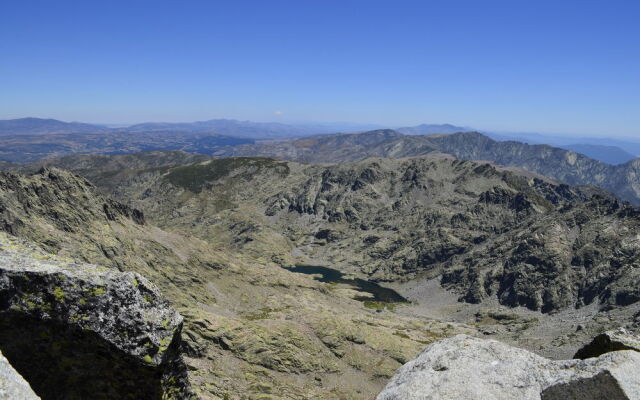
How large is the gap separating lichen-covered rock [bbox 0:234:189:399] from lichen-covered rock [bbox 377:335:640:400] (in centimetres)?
1188

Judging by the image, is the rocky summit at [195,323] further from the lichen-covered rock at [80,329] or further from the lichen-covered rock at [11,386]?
the lichen-covered rock at [11,386]

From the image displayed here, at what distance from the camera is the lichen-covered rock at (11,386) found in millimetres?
7727

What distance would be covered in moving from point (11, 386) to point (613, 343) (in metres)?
20.8

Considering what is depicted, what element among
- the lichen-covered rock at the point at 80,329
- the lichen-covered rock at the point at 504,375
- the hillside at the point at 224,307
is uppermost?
the lichen-covered rock at the point at 80,329

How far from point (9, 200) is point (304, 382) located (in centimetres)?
9647

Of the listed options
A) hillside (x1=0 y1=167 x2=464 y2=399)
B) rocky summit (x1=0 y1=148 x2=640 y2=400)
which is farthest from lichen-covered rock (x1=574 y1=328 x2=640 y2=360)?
hillside (x1=0 y1=167 x2=464 y2=399)

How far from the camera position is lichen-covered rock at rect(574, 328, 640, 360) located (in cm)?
1606

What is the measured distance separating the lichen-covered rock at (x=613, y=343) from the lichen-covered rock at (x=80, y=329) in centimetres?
1775

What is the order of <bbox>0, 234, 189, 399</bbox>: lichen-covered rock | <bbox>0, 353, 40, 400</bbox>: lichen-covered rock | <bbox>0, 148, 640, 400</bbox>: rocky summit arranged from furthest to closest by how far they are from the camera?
<bbox>0, 148, 640, 400</bbox>: rocky summit
<bbox>0, 234, 189, 399</bbox>: lichen-covered rock
<bbox>0, 353, 40, 400</bbox>: lichen-covered rock

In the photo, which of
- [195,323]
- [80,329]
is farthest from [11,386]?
[195,323]

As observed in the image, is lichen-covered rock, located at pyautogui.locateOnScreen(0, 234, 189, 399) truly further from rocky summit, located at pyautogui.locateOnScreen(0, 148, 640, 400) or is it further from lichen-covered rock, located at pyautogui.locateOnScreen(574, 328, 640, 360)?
lichen-covered rock, located at pyautogui.locateOnScreen(574, 328, 640, 360)

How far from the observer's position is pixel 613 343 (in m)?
16.5

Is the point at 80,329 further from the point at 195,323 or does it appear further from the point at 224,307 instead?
the point at 224,307

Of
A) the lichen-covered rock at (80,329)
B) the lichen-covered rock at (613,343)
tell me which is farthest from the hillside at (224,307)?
the lichen-covered rock at (613,343)
